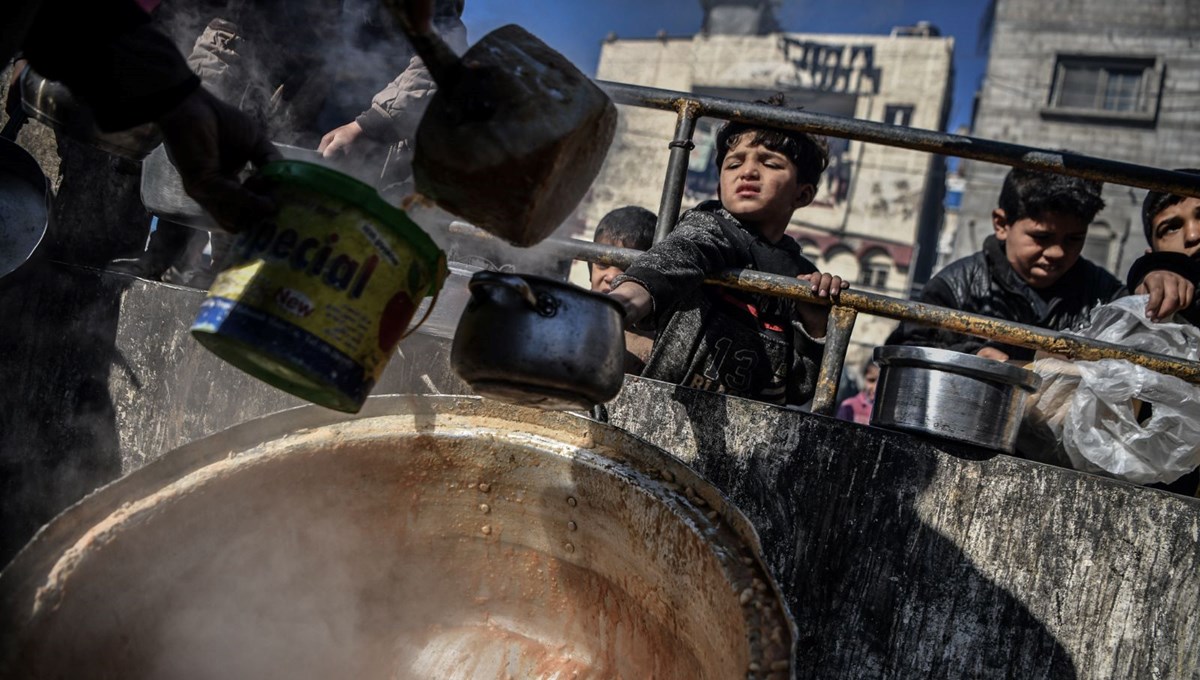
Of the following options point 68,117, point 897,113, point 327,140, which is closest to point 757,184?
point 327,140

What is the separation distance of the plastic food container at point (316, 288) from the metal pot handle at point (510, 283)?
131mm

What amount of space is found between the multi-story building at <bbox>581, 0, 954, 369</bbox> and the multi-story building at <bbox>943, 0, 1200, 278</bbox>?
4.41 m

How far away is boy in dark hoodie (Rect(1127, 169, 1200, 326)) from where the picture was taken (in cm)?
272

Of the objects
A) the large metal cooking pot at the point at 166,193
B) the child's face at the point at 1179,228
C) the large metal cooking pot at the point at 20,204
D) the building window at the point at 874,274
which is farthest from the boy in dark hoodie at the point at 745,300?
the building window at the point at 874,274

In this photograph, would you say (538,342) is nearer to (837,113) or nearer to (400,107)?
(400,107)

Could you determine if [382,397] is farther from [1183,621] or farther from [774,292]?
[1183,621]

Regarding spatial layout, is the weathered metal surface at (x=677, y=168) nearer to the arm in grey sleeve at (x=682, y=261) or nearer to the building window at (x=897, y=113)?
the arm in grey sleeve at (x=682, y=261)

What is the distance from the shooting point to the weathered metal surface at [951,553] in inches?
77.2

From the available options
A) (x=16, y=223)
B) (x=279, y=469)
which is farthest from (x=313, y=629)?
(x=16, y=223)

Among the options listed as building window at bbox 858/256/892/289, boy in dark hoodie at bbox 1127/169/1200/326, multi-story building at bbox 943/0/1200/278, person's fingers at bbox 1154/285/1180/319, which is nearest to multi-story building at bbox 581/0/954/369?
building window at bbox 858/256/892/289

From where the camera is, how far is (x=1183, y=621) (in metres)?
1.93

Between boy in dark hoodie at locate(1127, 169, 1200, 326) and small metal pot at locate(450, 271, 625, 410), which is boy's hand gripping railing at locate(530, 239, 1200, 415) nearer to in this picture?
boy in dark hoodie at locate(1127, 169, 1200, 326)

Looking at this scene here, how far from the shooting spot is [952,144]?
2.45m

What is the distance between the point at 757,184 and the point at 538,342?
169 centimetres
